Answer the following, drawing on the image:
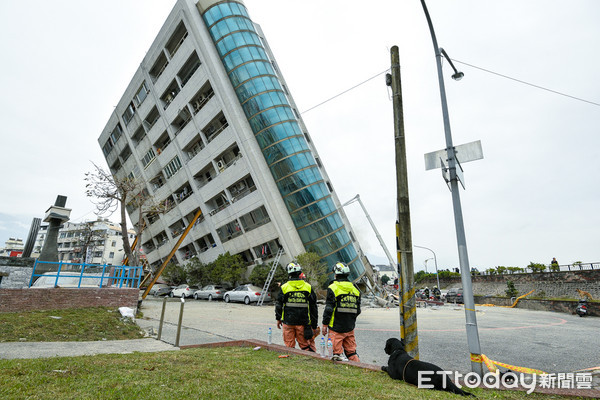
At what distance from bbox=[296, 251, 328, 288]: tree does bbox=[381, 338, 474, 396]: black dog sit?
20.0 meters

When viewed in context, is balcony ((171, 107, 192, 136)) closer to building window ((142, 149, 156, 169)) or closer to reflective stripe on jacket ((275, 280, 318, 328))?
building window ((142, 149, 156, 169))

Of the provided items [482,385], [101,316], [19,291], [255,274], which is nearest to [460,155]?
[482,385]

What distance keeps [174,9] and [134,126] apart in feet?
52.9

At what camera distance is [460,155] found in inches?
257

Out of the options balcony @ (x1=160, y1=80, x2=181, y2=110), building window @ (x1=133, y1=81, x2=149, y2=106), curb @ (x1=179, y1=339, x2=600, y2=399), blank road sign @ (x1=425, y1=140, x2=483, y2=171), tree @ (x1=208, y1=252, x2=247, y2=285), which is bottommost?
curb @ (x1=179, y1=339, x2=600, y2=399)

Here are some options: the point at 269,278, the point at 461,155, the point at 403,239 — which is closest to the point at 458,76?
the point at 461,155

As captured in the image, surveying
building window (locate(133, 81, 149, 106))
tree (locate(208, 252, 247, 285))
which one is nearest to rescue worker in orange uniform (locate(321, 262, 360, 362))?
tree (locate(208, 252, 247, 285))

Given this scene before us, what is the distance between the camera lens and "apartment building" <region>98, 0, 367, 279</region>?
29.2m

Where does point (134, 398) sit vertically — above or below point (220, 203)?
below

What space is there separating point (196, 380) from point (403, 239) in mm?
3792

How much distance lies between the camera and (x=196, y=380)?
3.92 m

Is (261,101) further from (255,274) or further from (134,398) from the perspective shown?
(134,398)

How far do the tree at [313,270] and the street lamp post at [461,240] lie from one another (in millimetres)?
18946

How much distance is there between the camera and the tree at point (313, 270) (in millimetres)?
24547
